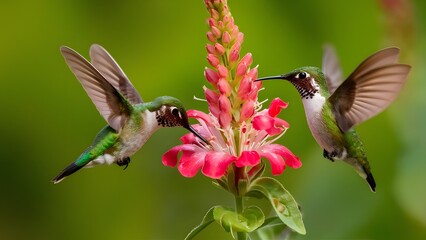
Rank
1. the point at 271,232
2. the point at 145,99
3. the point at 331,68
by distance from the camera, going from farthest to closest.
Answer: the point at 145,99 < the point at 331,68 < the point at 271,232

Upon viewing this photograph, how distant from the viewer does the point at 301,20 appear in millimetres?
5098

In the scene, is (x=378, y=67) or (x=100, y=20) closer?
(x=378, y=67)

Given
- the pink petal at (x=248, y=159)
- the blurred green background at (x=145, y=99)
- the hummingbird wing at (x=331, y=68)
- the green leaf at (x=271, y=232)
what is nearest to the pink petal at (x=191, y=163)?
the pink petal at (x=248, y=159)

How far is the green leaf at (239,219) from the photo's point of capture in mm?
1948

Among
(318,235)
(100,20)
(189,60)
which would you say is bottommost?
(318,235)

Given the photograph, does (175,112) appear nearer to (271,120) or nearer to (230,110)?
(230,110)

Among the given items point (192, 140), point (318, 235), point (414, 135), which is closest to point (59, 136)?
point (318, 235)

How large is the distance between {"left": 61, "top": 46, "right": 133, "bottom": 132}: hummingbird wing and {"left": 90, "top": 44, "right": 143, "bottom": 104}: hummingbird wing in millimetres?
165

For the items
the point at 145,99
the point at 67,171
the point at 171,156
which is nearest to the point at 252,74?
the point at 171,156

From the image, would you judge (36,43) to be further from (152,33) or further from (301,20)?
(301,20)

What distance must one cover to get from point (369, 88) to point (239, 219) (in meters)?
0.54

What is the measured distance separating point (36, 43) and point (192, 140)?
300cm

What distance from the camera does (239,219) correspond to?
2.00 metres

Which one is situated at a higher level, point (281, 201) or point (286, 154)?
point (286, 154)
